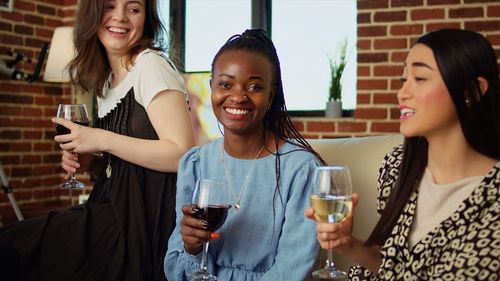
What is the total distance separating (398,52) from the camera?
376 centimetres

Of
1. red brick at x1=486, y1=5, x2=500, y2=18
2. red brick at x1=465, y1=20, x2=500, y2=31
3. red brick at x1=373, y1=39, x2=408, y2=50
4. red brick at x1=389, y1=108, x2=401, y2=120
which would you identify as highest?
red brick at x1=486, y1=5, x2=500, y2=18

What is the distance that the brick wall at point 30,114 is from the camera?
4238mm

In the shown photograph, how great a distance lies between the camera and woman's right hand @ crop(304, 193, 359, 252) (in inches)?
50.9

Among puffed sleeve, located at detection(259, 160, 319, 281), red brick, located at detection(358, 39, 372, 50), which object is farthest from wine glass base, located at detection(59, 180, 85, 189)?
red brick, located at detection(358, 39, 372, 50)

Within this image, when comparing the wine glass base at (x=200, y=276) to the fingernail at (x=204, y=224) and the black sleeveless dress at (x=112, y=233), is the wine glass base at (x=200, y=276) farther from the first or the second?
the black sleeveless dress at (x=112, y=233)

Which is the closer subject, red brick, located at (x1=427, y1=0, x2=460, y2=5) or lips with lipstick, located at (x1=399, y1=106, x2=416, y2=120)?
lips with lipstick, located at (x1=399, y1=106, x2=416, y2=120)

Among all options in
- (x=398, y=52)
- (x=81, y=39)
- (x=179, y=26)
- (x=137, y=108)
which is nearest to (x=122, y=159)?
(x=137, y=108)

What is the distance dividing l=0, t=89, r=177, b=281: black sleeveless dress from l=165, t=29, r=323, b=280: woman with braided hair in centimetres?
19

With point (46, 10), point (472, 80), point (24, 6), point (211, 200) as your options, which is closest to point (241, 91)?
point (211, 200)

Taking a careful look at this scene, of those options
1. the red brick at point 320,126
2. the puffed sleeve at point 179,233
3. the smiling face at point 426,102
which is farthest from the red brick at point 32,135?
the smiling face at point 426,102

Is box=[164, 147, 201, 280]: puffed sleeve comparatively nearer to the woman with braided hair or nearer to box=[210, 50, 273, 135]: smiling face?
the woman with braided hair

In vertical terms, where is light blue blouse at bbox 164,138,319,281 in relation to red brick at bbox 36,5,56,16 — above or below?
below

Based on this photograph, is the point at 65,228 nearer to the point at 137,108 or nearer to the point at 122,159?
the point at 122,159

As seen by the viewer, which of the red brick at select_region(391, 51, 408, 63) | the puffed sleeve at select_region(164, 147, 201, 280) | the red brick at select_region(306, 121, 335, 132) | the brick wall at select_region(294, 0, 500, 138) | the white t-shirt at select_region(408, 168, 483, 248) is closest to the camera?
the white t-shirt at select_region(408, 168, 483, 248)
